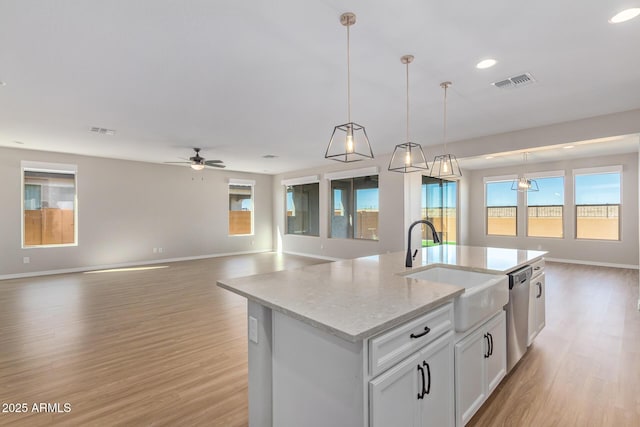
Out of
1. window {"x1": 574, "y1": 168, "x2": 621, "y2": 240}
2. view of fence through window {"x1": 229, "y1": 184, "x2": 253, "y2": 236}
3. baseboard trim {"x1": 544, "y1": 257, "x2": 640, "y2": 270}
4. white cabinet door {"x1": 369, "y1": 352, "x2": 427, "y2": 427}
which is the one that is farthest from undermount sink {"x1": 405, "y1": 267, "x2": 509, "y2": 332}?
view of fence through window {"x1": 229, "y1": 184, "x2": 253, "y2": 236}

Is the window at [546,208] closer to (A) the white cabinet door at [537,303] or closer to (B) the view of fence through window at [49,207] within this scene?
(A) the white cabinet door at [537,303]

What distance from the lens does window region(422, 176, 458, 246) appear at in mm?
7748

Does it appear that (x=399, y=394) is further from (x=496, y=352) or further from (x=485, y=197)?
(x=485, y=197)

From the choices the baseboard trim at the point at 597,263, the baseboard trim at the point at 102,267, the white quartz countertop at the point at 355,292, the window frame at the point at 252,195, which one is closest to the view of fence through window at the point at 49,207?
the baseboard trim at the point at 102,267

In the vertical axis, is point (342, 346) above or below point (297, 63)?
below

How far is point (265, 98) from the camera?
11.7 feet

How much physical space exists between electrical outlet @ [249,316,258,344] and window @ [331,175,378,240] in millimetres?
6104

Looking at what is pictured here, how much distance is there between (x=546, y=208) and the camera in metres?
8.13

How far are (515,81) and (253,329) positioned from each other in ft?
11.3

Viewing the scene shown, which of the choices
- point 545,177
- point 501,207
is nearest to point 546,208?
point 545,177

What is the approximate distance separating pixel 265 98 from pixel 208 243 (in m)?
6.27

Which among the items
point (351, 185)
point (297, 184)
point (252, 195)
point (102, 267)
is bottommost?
point (102, 267)

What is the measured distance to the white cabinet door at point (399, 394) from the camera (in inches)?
46.5

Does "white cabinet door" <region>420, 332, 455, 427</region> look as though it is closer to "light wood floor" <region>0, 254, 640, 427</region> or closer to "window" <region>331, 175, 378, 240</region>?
"light wood floor" <region>0, 254, 640, 427</region>
